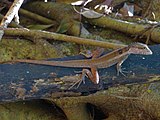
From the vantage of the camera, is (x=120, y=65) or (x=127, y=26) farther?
(x=127, y=26)

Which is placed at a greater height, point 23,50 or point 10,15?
point 10,15

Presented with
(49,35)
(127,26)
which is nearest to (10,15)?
(49,35)

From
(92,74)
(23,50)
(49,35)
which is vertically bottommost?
(23,50)

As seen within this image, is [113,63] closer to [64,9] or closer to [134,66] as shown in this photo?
[134,66]

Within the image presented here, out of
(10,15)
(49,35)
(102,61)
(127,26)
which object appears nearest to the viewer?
(102,61)

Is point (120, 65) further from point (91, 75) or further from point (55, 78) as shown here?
point (55, 78)

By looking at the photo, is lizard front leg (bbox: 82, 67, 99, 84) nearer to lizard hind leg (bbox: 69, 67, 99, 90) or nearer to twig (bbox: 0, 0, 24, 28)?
lizard hind leg (bbox: 69, 67, 99, 90)

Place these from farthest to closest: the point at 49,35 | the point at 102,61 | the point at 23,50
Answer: the point at 23,50, the point at 49,35, the point at 102,61
